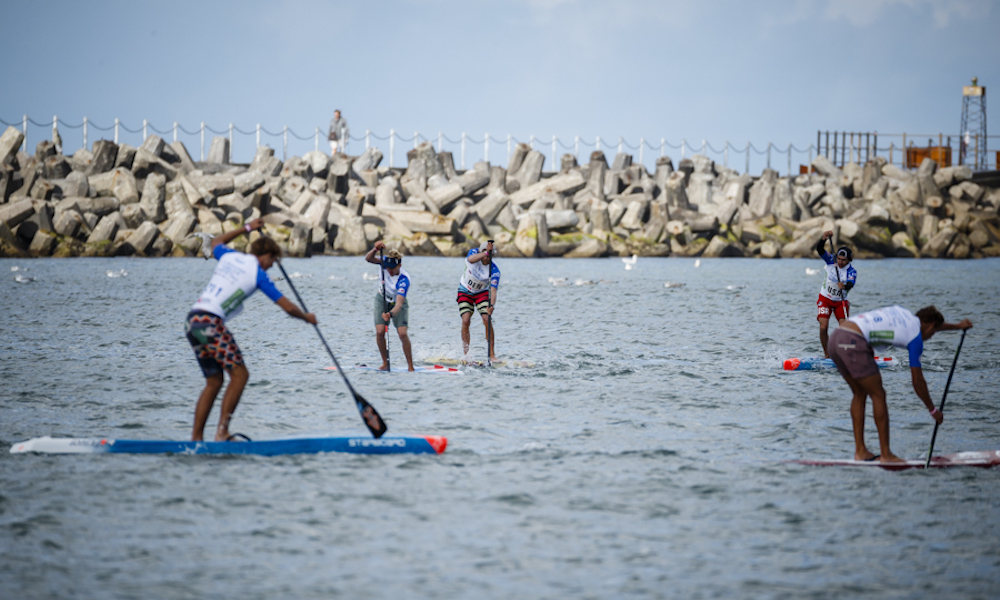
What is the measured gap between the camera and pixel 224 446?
33.5ft

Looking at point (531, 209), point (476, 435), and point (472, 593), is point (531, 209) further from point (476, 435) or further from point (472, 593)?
point (472, 593)

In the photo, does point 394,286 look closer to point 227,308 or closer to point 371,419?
point 371,419

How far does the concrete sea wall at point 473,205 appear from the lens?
50.8 m

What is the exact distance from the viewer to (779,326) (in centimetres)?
2491

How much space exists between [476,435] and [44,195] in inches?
1783

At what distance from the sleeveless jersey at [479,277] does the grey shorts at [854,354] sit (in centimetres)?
766

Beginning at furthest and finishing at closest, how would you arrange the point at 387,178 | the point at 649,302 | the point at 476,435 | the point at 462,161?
the point at 462,161 < the point at 387,178 < the point at 649,302 < the point at 476,435

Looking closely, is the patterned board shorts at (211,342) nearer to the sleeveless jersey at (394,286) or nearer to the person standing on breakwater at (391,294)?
→ the person standing on breakwater at (391,294)

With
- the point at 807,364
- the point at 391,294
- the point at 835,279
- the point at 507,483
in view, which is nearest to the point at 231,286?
the point at 507,483

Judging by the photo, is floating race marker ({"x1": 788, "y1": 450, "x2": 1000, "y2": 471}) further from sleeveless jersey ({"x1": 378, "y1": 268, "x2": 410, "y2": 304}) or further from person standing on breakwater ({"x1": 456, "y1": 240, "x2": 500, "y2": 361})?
person standing on breakwater ({"x1": 456, "y1": 240, "x2": 500, "y2": 361})

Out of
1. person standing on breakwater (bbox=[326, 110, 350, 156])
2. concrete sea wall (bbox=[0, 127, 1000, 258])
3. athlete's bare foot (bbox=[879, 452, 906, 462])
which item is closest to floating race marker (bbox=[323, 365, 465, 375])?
athlete's bare foot (bbox=[879, 452, 906, 462])

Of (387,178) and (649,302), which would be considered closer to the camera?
(649,302)

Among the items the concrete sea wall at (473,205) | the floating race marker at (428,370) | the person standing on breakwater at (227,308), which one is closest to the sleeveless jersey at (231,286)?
the person standing on breakwater at (227,308)

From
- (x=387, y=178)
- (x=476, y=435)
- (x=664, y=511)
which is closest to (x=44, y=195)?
(x=387, y=178)
